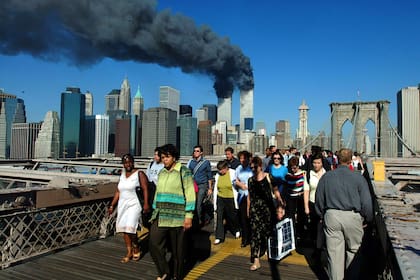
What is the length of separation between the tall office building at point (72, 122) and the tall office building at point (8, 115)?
19.5 metres

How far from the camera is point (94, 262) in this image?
445 cm

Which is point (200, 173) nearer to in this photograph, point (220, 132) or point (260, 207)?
point (260, 207)

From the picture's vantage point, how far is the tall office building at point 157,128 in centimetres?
10000

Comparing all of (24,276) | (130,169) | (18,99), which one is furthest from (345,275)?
(18,99)

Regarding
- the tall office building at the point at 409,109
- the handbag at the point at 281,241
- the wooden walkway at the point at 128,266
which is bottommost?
the wooden walkway at the point at 128,266

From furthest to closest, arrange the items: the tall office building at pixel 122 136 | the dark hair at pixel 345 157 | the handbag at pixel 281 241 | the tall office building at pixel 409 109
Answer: the tall office building at pixel 122 136, the tall office building at pixel 409 109, the handbag at pixel 281 241, the dark hair at pixel 345 157

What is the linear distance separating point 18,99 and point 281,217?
18288 centimetres

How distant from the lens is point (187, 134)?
107 metres

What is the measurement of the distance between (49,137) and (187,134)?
155ft

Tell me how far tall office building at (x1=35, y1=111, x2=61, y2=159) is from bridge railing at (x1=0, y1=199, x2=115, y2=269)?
376 feet

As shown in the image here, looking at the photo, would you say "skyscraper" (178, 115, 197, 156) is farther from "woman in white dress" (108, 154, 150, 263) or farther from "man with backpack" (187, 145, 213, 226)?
"woman in white dress" (108, 154, 150, 263)

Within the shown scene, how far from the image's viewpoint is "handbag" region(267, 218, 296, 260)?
4.52m

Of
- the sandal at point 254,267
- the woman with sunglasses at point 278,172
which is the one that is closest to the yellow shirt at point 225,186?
the woman with sunglasses at point 278,172

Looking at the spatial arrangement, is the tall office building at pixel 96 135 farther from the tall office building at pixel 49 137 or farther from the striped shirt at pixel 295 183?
the striped shirt at pixel 295 183
